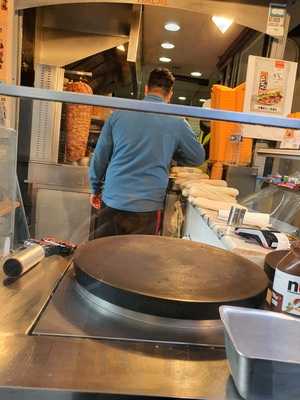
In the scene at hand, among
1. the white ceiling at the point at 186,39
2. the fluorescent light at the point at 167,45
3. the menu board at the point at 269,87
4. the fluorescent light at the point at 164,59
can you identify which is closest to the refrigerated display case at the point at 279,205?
the menu board at the point at 269,87

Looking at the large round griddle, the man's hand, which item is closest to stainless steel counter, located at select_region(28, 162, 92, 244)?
the man's hand

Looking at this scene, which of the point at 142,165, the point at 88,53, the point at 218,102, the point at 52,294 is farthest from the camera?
the point at 88,53

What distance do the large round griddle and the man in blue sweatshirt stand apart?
34cm

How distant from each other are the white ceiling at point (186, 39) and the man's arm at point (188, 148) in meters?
1.91

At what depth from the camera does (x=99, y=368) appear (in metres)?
0.47

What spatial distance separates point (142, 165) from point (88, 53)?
1.85 metres

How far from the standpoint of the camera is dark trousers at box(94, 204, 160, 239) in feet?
3.93

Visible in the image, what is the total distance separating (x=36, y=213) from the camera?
1103 millimetres

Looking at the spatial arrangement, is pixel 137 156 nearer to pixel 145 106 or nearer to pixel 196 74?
pixel 145 106

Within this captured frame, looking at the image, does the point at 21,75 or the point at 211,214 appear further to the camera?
the point at 21,75

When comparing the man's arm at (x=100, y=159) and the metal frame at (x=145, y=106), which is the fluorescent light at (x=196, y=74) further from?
the metal frame at (x=145, y=106)

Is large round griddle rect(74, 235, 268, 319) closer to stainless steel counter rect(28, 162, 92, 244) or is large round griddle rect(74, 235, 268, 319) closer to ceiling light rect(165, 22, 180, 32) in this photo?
stainless steel counter rect(28, 162, 92, 244)

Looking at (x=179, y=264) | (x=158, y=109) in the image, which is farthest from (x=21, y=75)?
(x=179, y=264)

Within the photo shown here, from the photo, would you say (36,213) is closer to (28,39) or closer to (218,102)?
(218,102)
